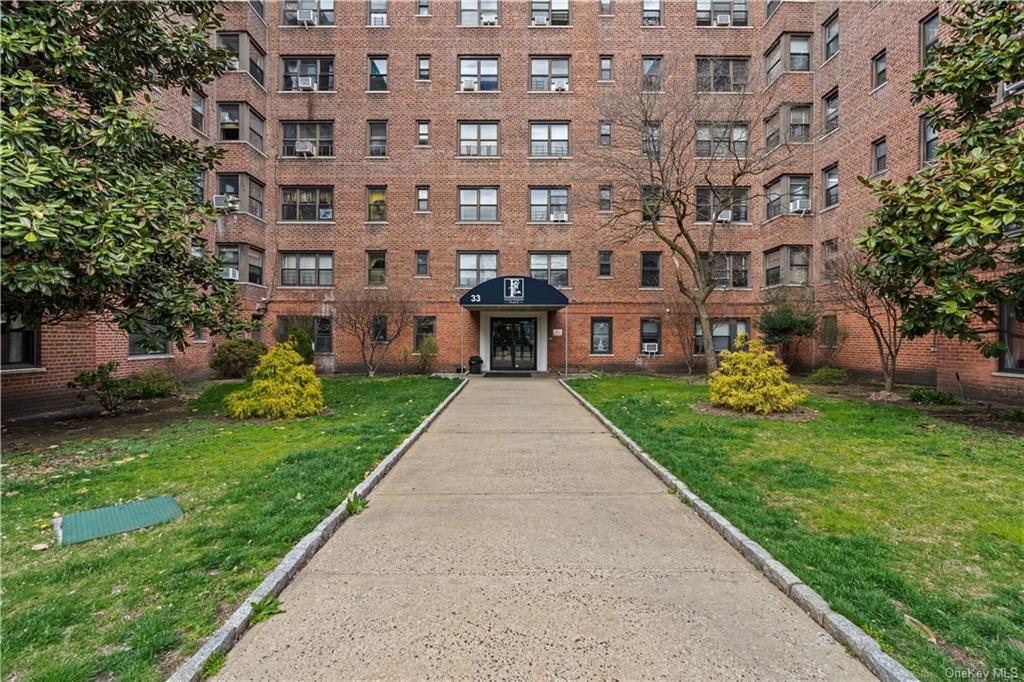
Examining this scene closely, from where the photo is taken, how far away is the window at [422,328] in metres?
22.0

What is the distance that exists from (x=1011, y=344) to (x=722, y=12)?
18842 millimetres

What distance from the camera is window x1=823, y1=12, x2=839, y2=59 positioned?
19391 millimetres

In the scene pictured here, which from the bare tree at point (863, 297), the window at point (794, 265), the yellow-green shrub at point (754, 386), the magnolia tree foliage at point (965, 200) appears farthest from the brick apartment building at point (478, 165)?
the magnolia tree foliage at point (965, 200)

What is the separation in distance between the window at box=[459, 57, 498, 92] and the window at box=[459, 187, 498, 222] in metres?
4.88

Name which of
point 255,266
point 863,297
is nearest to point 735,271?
point 863,297

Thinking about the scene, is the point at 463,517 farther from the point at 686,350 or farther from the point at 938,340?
the point at 686,350

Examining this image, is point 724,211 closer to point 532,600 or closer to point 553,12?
point 553,12

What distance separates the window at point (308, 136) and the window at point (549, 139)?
9.61 meters

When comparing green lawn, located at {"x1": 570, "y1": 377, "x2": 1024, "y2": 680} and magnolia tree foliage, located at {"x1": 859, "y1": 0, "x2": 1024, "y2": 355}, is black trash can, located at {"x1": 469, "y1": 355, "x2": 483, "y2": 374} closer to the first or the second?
green lawn, located at {"x1": 570, "y1": 377, "x2": 1024, "y2": 680}

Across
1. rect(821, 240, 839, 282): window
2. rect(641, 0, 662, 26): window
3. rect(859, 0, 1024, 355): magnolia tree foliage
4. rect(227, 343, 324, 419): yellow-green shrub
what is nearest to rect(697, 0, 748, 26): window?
rect(641, 0, 662, 26): window

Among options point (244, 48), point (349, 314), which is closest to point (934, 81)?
point (349, 314)

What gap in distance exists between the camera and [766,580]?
3.60m

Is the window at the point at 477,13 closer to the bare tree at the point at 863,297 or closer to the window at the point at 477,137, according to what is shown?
the window at the point at 477,137

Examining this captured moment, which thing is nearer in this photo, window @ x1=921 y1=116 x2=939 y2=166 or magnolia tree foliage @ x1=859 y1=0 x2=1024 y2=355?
magnolia tree foliage @ x1=859 y1=0 x2=1024 y2=355
